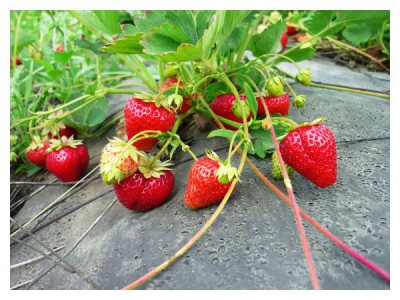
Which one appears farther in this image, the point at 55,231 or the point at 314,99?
the point at 314,99

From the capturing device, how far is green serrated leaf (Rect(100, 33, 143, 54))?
0.64 m

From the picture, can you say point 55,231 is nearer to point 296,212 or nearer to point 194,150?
point 194,150

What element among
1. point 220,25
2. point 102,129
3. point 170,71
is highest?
point 220,25

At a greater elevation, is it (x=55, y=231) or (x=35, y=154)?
(x=35, y=154)

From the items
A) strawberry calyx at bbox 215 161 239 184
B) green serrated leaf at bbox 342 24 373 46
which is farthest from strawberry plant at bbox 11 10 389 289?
green serrated leaf at bbox 342 24 373 46

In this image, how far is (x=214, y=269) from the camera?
55 cm

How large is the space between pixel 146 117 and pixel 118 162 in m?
0.11

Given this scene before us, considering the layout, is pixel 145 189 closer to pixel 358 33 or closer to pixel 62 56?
pixel 62 56

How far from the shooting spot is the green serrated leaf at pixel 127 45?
64cm

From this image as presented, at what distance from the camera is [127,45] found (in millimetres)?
668

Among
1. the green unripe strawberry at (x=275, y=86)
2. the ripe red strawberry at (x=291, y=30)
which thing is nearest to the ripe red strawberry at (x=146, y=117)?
the green unripe strawberry at (x=275, y=86)

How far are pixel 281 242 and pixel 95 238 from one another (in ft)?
1.38

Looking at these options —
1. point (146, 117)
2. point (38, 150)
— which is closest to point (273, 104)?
point (146, 117)
